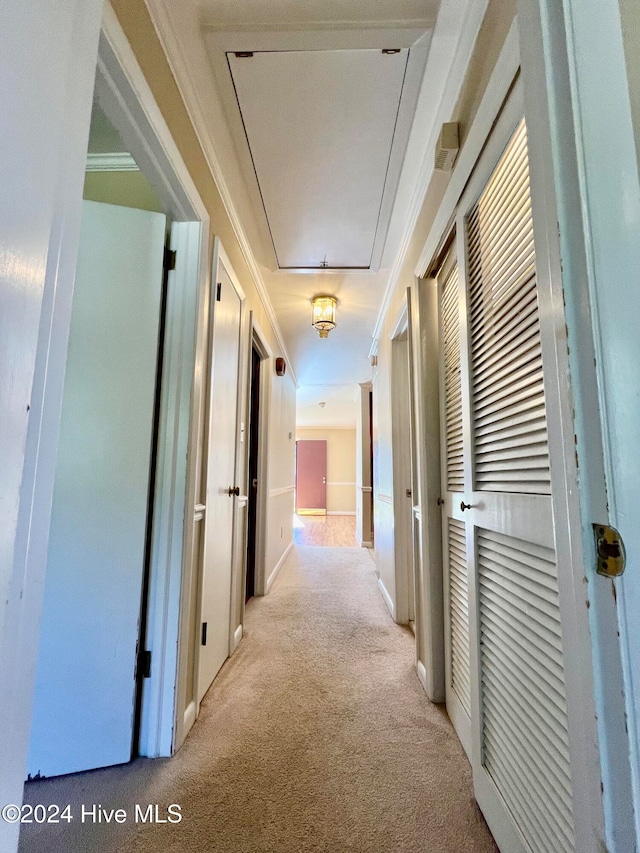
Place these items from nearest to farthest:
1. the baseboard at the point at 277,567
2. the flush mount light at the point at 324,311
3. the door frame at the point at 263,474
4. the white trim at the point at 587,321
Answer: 1. the white trim at the point at 587,321
2. the flush mount light at the point at 324,311
3. the door frame at the point at 263,474
4. the baseboard at the point at 277,567

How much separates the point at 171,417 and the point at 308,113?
Result: 4.09 feet

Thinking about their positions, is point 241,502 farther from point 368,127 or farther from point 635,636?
point 635,636

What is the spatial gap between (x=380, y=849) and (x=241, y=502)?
1.62m

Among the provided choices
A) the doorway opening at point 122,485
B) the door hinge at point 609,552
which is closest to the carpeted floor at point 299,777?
the doorway opening at point 122,485

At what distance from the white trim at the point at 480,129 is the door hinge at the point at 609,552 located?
918 millimetres

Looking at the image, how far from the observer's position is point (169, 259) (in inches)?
59.3

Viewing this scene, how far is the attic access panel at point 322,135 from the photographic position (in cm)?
130

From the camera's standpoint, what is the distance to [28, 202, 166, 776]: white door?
50.1 inches

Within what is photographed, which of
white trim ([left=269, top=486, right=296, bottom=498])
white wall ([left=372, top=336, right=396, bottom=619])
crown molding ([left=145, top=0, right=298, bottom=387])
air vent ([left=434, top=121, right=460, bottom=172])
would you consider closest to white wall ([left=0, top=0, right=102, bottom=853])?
crown molding ([left=145, top=0, right=298, bottom=387])

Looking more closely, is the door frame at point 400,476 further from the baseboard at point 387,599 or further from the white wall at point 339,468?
the white wall at point 339,468

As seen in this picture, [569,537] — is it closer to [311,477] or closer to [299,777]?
[299,777]

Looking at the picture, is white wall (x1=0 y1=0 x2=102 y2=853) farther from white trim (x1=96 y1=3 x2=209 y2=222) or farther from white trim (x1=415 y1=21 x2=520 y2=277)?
white trim (x1=415 y1=21 x2=520 y2=277)

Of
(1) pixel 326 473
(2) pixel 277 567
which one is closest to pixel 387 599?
(2) pixel 277 567

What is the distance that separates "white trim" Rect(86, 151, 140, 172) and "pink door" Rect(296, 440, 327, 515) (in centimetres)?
844
